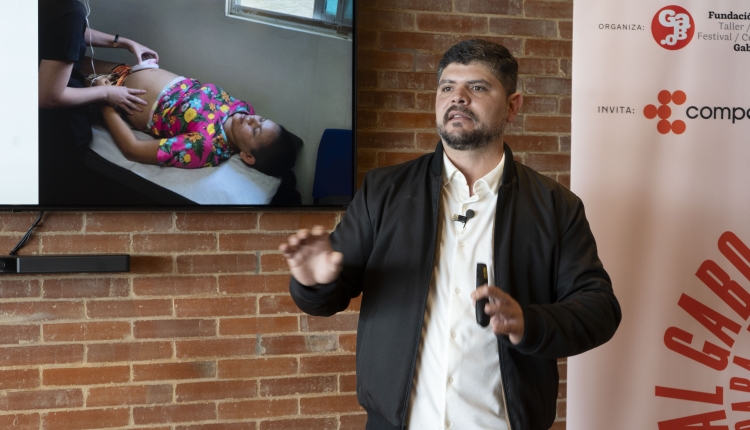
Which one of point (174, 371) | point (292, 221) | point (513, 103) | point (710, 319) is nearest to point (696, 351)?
point (710, 319)

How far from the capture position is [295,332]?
2.44 m

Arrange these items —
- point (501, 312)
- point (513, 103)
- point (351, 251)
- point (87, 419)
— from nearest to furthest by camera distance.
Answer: point (501, 312)
point (351, 251)
point (513, 103)
point (87, 419)

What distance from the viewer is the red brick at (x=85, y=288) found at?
2.25 m

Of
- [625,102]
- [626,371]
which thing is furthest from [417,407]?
[625,102]

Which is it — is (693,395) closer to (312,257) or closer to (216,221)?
(312,257)

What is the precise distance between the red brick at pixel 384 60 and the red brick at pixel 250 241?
77cm

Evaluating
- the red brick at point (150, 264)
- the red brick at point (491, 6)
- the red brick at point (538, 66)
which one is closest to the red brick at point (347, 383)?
the red brick at point (150, 264)

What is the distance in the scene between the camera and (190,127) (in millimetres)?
2264

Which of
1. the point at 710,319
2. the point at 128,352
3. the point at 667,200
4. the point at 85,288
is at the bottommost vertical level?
the point at 128,352

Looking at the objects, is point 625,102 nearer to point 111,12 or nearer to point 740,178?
point 740,178

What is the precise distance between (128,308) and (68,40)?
3.26 ft

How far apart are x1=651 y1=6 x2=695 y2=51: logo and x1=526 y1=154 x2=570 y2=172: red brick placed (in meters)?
0.58

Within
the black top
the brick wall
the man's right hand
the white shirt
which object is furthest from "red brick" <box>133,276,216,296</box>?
the white shirt

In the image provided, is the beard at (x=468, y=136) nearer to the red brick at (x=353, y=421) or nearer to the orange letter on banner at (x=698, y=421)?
the red brick at (x=353, y=421)
